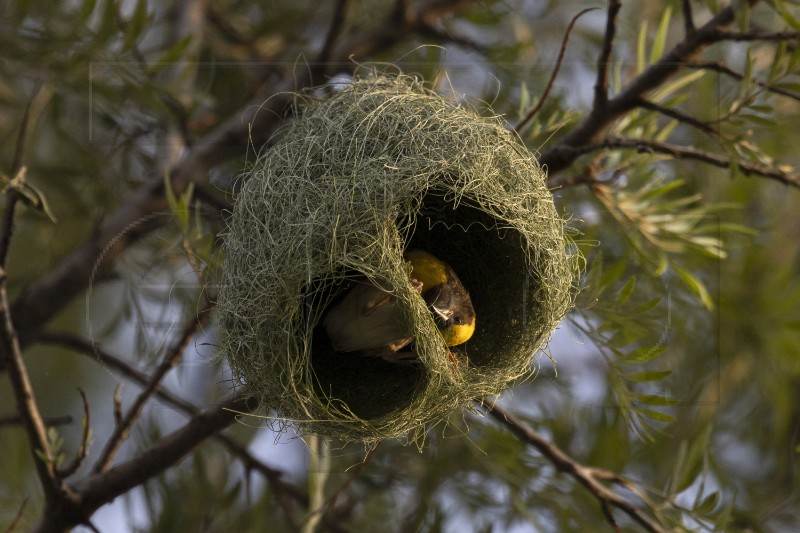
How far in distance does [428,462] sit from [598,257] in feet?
3.76

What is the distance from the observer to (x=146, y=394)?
1968mm

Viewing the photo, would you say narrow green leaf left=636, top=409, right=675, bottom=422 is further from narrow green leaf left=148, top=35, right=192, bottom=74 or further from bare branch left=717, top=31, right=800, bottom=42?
narrow green leaf left=148, top=35, right=192, bottom=74

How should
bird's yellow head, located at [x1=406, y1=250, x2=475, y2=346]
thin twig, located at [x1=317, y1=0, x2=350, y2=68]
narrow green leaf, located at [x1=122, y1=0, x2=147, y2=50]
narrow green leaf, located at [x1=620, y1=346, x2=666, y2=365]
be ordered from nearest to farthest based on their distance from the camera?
1. bird's yellow head, located at [x1=406, y1=250, x2=475, y2=346]
2. narrow green leaf, located at [x1=620, y1=346, x2=666, y2=365]
3. narrow green leaf, located at [x1=122, y1=0, x2=147, y2=50]
4. thin twig, located at [x1=317, y1=0, x2=350, y2=68]

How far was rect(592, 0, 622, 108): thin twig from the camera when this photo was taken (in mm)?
1904

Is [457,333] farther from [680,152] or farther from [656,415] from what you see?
[680,152]

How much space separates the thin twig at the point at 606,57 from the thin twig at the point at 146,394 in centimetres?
89

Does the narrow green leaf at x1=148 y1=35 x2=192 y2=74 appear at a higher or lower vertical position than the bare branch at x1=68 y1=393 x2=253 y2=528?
higher

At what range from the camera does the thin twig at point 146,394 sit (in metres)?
1.95

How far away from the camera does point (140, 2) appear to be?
213 centimetres

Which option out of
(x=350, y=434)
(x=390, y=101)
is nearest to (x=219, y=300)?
(x=350, y=434)

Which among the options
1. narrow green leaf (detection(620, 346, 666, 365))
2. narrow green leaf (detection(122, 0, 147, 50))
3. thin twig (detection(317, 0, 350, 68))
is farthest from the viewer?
thin twig (detection(317, 0, 350, 68))

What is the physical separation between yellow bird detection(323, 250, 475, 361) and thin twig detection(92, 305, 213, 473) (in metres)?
0.36

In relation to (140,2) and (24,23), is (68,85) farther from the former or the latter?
(140,2)

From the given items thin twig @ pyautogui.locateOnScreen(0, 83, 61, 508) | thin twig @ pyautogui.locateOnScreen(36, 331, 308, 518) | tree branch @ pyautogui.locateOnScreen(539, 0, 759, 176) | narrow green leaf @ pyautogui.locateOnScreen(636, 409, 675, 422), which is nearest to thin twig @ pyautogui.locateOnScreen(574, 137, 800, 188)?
tree branch @ pyautogui.locateOnScreen(539, 0, 759, 176)
